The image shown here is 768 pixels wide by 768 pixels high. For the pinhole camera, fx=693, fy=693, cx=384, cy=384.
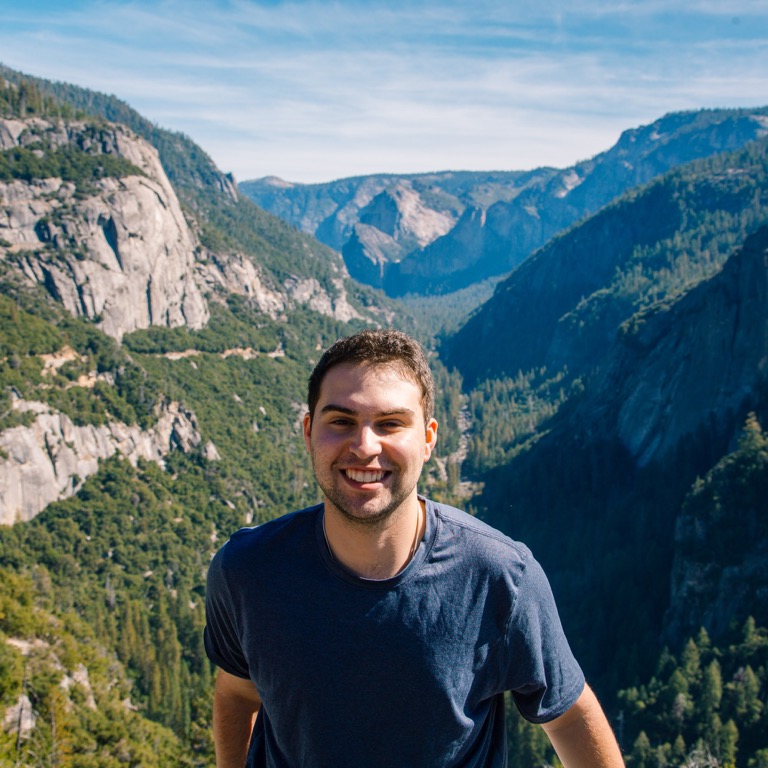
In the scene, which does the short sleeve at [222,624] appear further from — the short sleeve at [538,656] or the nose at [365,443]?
the short sleeve at [538,656]

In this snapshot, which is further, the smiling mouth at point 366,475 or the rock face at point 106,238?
the rock face at point 106,238

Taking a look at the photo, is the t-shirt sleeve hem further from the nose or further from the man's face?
the nose

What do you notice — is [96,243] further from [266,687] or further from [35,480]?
[266,687]

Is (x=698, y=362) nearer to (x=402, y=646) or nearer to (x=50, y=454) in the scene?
(x=50, y=454)

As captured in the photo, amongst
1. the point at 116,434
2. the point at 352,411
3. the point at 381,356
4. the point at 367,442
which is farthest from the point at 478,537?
the point at 116,434

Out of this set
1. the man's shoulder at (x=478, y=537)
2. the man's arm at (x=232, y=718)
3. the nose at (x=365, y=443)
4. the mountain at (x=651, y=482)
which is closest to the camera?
the nose at (x=365, y=443)

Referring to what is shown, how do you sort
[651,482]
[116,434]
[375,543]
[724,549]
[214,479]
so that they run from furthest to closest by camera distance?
[214,479] → [116,434] → [651,482] → [724,549] → [375,543]

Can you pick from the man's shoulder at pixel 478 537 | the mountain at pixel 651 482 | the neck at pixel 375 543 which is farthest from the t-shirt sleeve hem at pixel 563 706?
the mountain at pixel 651 482
